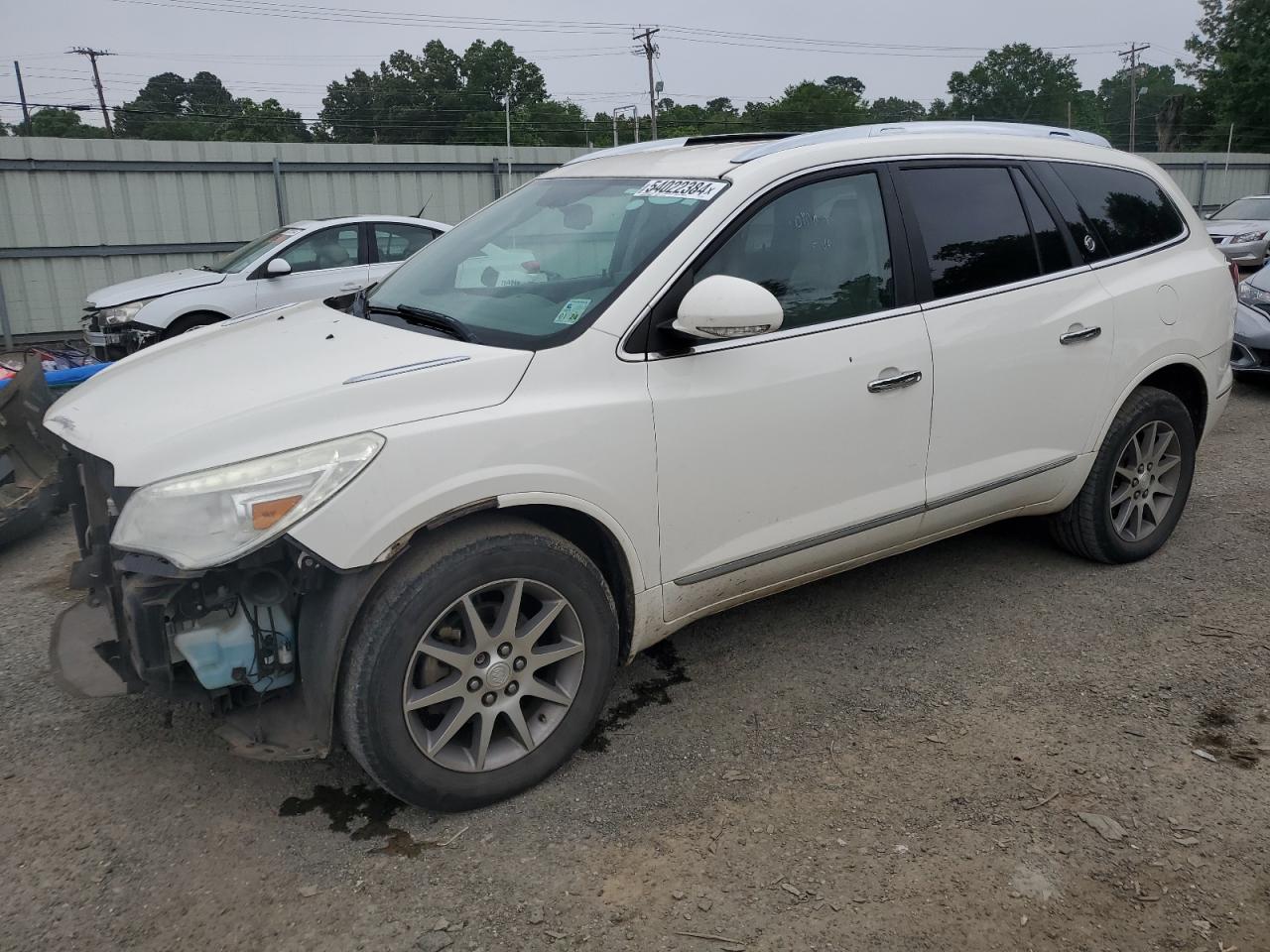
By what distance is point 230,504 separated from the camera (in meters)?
2.46

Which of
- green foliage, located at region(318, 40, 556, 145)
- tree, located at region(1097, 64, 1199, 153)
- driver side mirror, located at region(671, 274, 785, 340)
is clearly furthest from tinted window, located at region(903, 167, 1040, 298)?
tree, located at region(1097, 64, 1199, 153)

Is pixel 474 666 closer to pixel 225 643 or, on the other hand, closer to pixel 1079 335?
pixel 225 643

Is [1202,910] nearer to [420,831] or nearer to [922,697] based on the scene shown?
[922,697]

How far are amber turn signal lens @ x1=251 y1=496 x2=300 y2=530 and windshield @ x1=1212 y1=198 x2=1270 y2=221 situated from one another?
19.3 meters

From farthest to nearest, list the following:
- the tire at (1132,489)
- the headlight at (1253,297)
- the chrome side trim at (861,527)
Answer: the headlight at (1253,297) → the tire at (1132,489) → the chrome side trim at (861,527)

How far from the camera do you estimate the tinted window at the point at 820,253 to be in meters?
3.26

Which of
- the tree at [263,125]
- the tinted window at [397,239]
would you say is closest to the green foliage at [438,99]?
the tree at [263,125]

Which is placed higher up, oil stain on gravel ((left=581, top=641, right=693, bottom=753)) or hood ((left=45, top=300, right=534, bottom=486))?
hood ((left=45, top=300, right=534, bottom=486))

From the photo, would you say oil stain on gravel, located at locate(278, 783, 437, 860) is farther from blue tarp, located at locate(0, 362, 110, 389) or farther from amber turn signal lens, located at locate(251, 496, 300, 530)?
blue tarp, located at locate(0, 362, 110, 389)

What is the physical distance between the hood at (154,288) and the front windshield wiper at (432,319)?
22.7 feet

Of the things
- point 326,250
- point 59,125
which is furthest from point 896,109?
point 326,250

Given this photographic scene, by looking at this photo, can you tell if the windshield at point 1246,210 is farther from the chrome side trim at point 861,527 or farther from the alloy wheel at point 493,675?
the alloy wheel at point 493,675

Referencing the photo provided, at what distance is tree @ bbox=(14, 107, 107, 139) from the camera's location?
48.8 m

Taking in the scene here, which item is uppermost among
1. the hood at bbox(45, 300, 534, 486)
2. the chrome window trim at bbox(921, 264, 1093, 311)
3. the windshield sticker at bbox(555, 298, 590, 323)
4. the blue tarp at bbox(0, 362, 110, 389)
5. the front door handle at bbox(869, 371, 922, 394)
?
the windshield sticker at bbox(555, 298, 590, 323)
